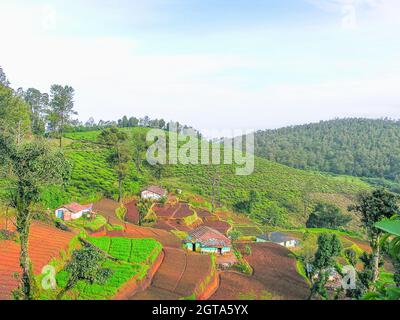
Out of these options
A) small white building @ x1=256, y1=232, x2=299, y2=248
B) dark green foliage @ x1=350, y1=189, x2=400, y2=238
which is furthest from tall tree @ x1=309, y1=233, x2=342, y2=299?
small white building @ x1=256, y1=232, x2=299, y2=248

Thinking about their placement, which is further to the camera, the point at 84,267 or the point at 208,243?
the point at 208,243

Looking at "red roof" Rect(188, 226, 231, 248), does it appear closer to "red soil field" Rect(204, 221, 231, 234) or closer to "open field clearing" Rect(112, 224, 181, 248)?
"open field clearing" Rect(112, 224, 181, 248)

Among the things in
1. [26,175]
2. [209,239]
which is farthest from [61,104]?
[26,175]

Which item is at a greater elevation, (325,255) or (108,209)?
(325,255)

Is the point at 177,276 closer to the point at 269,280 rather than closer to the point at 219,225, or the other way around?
the point at 269,280

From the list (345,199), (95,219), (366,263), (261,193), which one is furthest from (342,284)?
(345,199)

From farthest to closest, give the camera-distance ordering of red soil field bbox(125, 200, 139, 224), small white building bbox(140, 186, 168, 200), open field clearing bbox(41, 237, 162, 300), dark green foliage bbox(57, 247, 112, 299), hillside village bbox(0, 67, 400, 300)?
small white building bbox(140, 186, 168, 200) → red soil field bbox(125, 200, 139, 224) → open field clearing bbox(41, 237, 162, 300) → hillside village bbox(0, 67, 400, 300) → dark green foliage bbox(57, 247, 112, 299)
